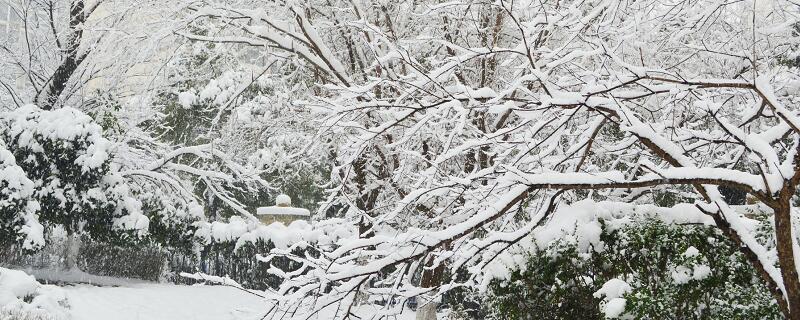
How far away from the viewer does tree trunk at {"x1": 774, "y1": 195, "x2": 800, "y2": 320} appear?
3271 mm

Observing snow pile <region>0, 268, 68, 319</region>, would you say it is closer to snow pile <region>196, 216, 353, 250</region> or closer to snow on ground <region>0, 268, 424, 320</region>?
snow on ground <region>0, 268, 424, 320</region>

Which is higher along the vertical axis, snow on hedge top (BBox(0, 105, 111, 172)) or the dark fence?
snow on hedge top (BBox(0, 105, 111, 172))

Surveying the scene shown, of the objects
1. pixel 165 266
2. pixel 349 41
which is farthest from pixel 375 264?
pixel 165 266

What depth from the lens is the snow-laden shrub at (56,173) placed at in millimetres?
10867

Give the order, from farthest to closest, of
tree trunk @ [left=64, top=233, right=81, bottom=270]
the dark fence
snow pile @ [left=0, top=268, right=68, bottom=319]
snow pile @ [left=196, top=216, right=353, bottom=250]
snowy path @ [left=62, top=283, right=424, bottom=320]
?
the dark fence, snow pile @ [left=196, top=216, right=353, bottom=250], tree trunk @ [left=64, top=233, right=81, bottom=270], snowy path @ [left=62, top=283, right=424, bottom=320], snow pile @ [left=0, top=268, right=68, bottom=319]

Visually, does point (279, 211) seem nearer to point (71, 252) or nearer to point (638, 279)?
point (71, 252)

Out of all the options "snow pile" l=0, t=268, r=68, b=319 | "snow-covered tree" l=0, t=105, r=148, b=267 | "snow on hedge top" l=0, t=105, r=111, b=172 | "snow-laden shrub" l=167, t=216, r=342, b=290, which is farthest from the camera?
"snow-laden shrub" l=167, t=216, r=342, b=290

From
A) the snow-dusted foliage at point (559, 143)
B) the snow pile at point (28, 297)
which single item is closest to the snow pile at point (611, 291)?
the snow-dusted foliage at point (559, 143)

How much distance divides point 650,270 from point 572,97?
136 cm

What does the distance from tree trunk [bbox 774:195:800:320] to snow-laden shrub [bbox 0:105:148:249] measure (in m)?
10.6

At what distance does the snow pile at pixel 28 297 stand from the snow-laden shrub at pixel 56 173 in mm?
2312

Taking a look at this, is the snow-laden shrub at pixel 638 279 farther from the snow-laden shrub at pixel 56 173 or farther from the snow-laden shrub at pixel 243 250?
the snow-laden shrub at pixel 243 250

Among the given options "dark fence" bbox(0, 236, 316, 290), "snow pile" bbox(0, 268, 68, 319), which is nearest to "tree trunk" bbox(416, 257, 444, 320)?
"snow pile" bbox(0, 268, 68, 319)

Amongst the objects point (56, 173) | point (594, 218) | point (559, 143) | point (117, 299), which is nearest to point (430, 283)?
point (559, 143)
